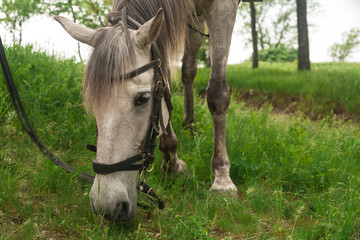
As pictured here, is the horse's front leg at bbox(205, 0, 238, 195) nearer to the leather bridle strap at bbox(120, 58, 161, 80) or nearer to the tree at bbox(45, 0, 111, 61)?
the leather bridle strap at bbox(120, 58, 161, 80)

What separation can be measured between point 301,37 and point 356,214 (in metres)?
11.6

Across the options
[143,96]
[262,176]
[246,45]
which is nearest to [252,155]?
[262,176]

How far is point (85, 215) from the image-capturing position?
241 centimetres

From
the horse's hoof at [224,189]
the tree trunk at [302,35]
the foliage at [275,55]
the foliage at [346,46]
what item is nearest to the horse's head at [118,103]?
the horse's hoof at [224,189]

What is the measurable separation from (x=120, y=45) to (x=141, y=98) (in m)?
0.39

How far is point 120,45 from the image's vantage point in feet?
6.68

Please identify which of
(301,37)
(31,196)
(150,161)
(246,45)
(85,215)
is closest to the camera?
(150,161)

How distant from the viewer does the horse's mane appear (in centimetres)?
198

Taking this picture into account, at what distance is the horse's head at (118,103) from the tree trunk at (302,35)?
1193 centimetres

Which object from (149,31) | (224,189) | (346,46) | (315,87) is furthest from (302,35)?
(346,46)

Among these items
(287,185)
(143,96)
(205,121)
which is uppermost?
(143,96)

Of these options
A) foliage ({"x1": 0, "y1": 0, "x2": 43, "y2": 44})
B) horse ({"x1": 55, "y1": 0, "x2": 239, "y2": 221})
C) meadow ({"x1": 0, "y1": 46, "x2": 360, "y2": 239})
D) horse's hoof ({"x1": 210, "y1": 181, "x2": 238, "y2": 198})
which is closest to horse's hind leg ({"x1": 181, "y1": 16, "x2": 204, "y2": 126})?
meadow ({"x1": 0, "y1": 46, "x2": 360, "y2": 239})

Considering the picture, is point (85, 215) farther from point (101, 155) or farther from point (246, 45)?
point (246, 45)

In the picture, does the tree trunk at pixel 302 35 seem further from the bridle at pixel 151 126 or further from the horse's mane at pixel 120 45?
the bridle at pixel 151 126
